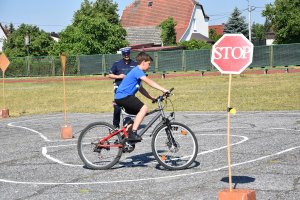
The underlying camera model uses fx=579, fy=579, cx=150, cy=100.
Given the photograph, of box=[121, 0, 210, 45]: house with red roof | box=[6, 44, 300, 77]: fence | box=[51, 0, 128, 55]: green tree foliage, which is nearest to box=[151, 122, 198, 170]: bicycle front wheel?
box=[6, 44, 300, 77]: fence

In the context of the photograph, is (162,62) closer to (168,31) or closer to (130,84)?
(168,31)

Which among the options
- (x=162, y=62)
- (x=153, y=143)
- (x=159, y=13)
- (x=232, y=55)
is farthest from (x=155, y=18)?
(x=232, y=55)

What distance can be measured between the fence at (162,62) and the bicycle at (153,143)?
3514 cm

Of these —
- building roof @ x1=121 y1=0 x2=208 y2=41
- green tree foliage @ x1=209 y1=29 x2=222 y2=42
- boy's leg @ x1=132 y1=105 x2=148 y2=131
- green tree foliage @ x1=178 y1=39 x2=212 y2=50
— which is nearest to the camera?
boy's leg @ x1=132 y1=105 x2=148 y2=131

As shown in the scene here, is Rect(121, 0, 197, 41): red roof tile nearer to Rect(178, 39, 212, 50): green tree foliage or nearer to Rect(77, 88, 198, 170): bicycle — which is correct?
Rect(178, 39, 212, 50): green tree foliage

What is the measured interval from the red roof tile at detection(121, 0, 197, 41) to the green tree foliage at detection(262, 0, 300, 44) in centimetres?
2343

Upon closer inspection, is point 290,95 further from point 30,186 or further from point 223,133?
point 30,186

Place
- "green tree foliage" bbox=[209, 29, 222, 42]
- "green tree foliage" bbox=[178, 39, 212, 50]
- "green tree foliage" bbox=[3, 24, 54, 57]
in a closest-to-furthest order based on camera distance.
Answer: "green tree foliage" bbox=[178, 39, 212, 50]
"green tree foliage" bbox=[3, 24, 54, 57]
"green tree foliage" bbox=[209, 29, 222, 42]

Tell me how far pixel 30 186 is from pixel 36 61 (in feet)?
149

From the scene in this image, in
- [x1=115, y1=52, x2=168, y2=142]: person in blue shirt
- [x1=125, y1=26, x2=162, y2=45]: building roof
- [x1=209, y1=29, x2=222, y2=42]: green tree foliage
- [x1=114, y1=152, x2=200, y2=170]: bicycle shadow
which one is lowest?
[x1=114, y1=152, x2=200, y2=170]: bicycle shadow

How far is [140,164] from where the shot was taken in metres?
10.1

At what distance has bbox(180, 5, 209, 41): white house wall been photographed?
8661 cm

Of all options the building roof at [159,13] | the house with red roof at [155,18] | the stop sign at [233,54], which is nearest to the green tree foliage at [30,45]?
the house with red roof at [155,18]

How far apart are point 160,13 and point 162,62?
36.8 meters
